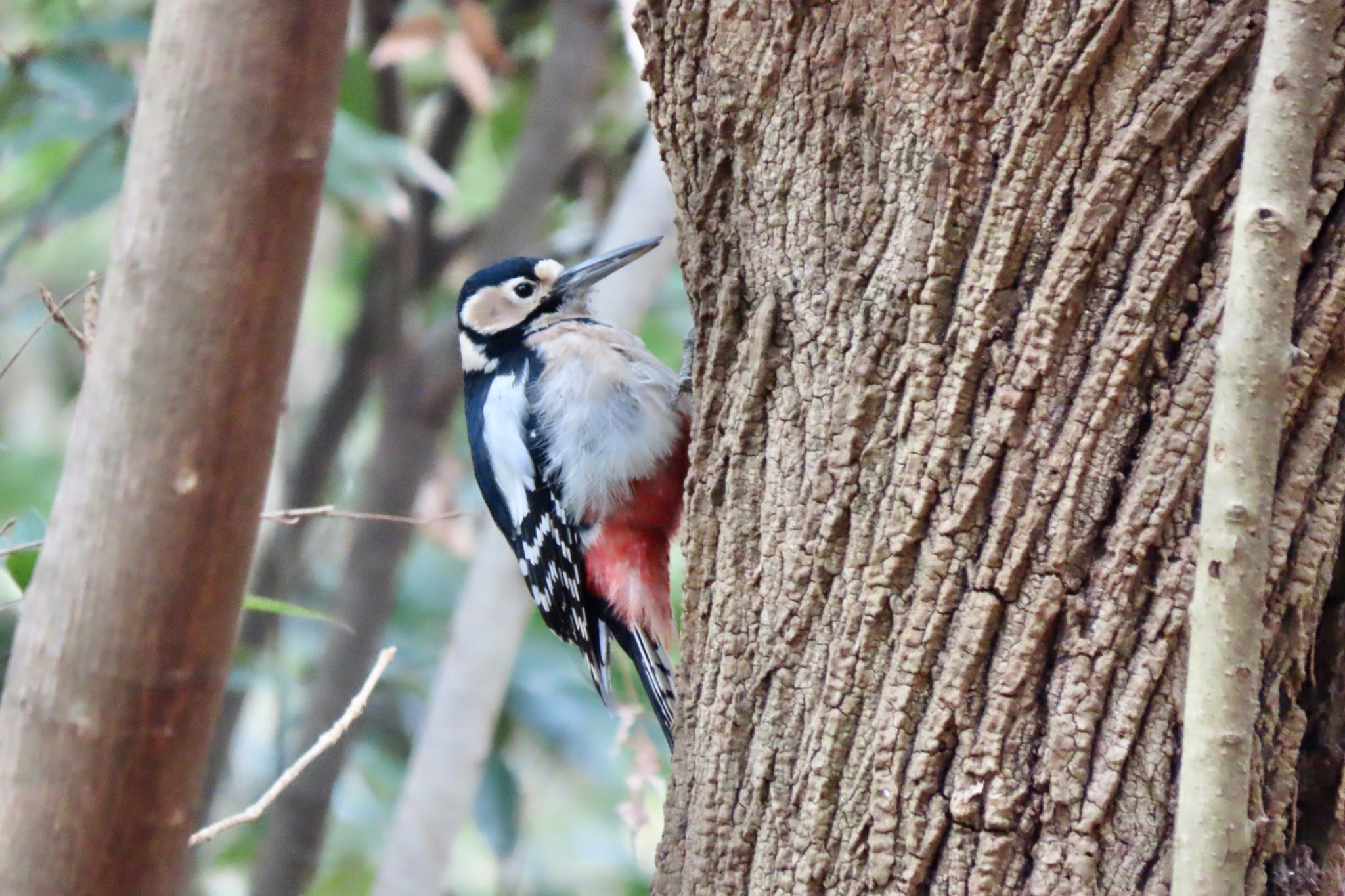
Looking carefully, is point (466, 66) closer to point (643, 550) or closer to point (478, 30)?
point (478, 30)

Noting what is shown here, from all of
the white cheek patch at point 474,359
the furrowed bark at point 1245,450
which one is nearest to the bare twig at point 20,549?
the furrowed bark at point 1245,450

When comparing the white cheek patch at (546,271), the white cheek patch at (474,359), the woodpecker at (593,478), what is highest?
the white cheek patch at (546,271)

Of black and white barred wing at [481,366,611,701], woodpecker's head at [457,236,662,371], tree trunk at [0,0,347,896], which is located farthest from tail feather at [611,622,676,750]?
tree trunk at [0,0,347,896]

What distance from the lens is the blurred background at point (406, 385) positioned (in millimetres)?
2885

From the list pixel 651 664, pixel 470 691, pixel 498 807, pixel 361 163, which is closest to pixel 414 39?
pixel 361 163

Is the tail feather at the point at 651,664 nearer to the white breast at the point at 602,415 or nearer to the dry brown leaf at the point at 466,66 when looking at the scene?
the white breast at the point at 602,415

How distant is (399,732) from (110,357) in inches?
134

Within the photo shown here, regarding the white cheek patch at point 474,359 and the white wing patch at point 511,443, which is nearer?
the white wing patch at point 511,443

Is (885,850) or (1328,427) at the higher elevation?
(1328,427)

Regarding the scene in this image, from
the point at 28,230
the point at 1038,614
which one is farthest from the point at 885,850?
the point at 28,230

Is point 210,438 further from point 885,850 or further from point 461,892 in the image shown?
point 461,892

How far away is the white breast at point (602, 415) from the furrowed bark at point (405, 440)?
93 centimetres

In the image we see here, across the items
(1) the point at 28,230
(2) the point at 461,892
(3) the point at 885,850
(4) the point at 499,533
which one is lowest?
(2) the point at 461,892

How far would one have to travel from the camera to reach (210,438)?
0.84 metres
